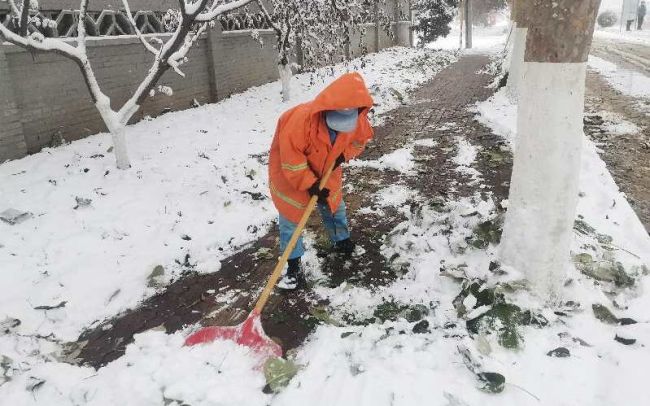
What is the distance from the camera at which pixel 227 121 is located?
8.65 m

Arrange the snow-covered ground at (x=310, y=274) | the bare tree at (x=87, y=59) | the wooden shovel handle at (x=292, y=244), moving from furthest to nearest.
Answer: the bare tree at (x=87, y=59) → the wooden shovel handle at (x=292, y=244) → the snow-covered ground at (x=310, y=274)

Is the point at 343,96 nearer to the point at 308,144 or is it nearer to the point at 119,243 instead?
the point at 308,144

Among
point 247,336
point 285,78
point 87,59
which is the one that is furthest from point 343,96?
point 285,78

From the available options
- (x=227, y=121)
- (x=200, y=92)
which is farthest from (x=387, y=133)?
(x=200, y=92)

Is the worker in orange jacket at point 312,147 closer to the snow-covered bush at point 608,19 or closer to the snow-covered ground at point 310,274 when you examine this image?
the snow-covered ground at point 310,274

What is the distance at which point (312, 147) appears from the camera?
11.6 feet

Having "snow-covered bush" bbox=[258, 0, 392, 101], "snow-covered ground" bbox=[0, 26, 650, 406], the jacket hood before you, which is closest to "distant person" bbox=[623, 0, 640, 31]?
"snow-covered bush" bbox=[258, 0, 392, 101]

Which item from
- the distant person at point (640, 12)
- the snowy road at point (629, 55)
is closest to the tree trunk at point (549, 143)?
the snowy road at point (629, 55)

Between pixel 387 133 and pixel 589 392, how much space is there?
6.16 meters

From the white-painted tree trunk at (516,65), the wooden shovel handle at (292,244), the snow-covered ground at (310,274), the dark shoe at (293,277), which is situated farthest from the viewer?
the white-painted tree trunk at (516,65)

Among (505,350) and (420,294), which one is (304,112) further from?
(505,350)

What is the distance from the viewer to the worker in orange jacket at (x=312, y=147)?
3.33 metres

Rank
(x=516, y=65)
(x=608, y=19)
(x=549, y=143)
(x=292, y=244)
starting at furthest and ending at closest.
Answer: (x=608, y=19) → (x=516, y=65) → (x=292, y=244) → (x=549, y=143)

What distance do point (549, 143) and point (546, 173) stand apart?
184 millimetres
